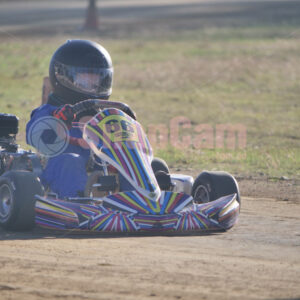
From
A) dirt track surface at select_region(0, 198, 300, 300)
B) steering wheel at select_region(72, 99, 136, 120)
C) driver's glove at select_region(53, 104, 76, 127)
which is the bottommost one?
dirt track surface at select_region(0, 198, 300, 300)

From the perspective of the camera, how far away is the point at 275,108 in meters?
16.4

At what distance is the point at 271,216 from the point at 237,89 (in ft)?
38.1

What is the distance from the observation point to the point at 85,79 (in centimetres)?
764

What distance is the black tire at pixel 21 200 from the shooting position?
21.2 ft

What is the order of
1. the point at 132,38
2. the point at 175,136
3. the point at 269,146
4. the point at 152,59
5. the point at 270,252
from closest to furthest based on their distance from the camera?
the point at 270,252 < the point at 269,146 < the point at 175,136 < the point at 152,59 < the point at 132,38

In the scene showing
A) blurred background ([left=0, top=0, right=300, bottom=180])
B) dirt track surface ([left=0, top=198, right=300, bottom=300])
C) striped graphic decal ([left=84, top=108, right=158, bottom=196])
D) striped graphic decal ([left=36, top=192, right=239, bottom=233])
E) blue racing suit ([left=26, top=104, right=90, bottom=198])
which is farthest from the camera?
blurred background ([left=0, top=0, right=300, bottom=180])

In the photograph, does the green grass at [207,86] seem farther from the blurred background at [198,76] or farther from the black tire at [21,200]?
the black tire at [21,200]

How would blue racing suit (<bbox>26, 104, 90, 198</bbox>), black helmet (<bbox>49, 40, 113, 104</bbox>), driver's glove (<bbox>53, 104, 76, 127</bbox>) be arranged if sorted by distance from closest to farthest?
blue racing suit (<bbox>26, 104, 90, 198</bbox>)
driver's glove (<bbox>53, 104, 76, 127</bbox>)
black helmet (<bbox>49, 40, 113, 104</bbox>)

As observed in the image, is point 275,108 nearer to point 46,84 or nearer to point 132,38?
point 46,84

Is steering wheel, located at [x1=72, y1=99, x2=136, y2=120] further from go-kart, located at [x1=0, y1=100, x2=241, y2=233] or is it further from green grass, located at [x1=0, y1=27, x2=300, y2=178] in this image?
green grass, located at [x1=0, y1=27, x2=300, y2=178]

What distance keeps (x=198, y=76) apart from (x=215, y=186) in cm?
1356

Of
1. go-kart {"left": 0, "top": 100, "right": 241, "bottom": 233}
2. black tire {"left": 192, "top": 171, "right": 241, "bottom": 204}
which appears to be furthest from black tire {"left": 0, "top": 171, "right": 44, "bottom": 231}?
black tire {"left": 192, "top": 171, "right": 241, "bottom": 204}

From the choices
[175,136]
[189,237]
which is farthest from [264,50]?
[189,237]

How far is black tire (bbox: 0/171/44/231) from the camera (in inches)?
254
